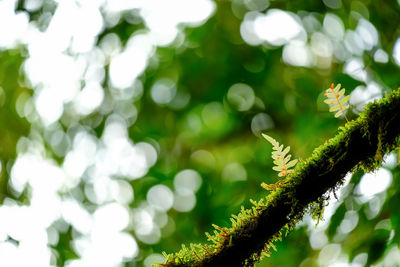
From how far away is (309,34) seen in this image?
3.46 meters

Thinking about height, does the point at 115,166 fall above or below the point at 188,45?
below

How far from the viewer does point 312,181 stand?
108cm

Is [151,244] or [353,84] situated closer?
[353,84]

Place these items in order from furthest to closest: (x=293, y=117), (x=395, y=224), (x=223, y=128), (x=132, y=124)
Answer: (x=132, y=124)
(x=223, y=128)
(x=293, y=117)
(x=395, y=224)

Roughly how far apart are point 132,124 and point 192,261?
290 centimetres

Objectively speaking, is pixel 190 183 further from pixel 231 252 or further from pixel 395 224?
pixel 231 252

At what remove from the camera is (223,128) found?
343cm

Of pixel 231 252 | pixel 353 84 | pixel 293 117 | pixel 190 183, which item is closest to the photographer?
pixel 231 252

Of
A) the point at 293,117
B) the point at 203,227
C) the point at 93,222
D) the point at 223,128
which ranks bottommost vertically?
the point at 93,222

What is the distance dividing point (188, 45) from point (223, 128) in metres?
0.85

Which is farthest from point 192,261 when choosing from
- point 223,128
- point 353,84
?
point 223,128

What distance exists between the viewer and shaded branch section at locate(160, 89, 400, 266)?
105cm

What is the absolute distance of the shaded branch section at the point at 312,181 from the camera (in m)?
1.05

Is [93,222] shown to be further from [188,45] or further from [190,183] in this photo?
[188,45]
